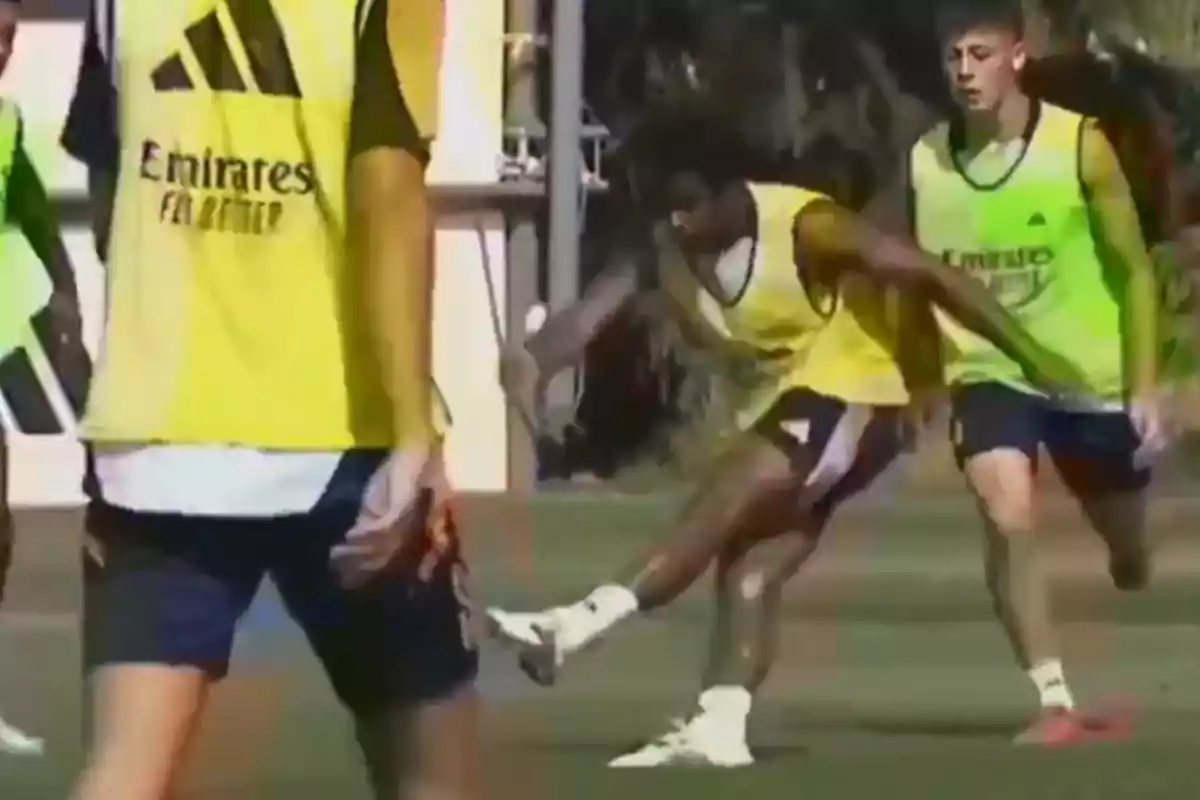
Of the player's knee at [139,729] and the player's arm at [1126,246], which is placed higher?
the player's arm at [1126,246]

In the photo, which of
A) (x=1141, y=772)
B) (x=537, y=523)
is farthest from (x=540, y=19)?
(x=1141, y=772)

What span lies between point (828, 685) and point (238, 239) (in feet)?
3.27

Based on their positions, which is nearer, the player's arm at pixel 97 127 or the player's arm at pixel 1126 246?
the player's arm at pixel 97 127

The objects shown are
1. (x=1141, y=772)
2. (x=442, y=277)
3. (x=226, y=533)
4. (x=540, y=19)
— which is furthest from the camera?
(x=1141, y=772)

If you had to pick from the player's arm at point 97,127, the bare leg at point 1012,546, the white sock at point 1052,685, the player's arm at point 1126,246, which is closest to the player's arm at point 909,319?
the bare leg at point 1012,546

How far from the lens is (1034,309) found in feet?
8.89

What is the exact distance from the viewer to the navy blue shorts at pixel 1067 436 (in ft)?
8.89

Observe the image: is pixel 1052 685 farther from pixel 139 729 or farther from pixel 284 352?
pixel 139 729

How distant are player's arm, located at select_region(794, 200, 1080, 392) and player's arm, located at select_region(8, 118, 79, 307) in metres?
0.85

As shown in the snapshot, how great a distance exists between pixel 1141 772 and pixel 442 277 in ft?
3.65

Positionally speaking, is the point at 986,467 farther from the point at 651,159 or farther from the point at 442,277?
the point at 442,277

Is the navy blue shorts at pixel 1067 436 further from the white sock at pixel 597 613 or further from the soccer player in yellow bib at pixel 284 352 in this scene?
the soccer player in yellow bib at pixel 284 352

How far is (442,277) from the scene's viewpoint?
2.38 metres

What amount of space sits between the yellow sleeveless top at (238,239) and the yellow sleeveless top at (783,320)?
0.63 m
